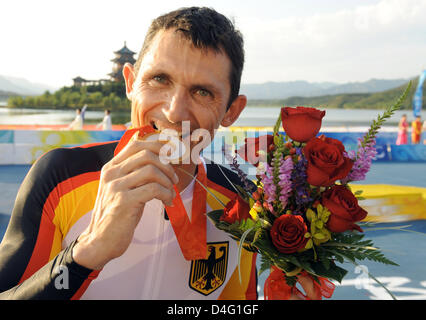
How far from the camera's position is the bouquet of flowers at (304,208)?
1.22 m

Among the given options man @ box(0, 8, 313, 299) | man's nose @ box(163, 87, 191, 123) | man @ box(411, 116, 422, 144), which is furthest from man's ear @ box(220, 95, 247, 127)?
man @ box(411, 116, 422, 144)

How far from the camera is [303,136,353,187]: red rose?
1.22 meters

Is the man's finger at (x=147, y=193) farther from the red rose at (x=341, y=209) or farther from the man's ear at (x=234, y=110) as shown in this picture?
the man's ear at (x=234, y=110)

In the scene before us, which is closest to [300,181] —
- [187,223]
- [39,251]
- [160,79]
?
[187,223]

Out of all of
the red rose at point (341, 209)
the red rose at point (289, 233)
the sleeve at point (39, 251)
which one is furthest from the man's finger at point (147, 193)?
the red rose at point (341, 209)

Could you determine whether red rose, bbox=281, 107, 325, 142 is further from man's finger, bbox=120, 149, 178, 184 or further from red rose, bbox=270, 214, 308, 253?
man's finger, bbox=120, 149, 178, 184

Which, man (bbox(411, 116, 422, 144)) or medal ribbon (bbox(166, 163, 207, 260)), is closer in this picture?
medal ribbon (bbox(166, 163, 207, 260))

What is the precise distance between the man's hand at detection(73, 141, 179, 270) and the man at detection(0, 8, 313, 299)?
12 millimetres

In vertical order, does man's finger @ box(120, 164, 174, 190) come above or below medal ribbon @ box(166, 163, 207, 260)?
above

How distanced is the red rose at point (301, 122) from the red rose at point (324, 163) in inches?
1.4

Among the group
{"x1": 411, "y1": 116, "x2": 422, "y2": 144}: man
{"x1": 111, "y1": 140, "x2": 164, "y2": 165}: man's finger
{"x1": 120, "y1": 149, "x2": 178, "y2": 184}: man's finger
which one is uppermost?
{"x1": 111, "y1": 140, "x2": 164, "y2": 165}: man's finger

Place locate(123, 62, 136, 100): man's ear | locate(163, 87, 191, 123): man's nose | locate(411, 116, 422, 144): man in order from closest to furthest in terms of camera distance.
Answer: locate(163, 87, 191, 123): man's nose
locate(123, 62, 136, 100): man's ear
locate(411, 116, 422, 144): man

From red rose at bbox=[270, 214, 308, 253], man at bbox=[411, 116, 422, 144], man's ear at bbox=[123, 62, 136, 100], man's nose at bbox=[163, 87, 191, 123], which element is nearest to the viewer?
red rose at bbox=[270, 214, 308, 253]
